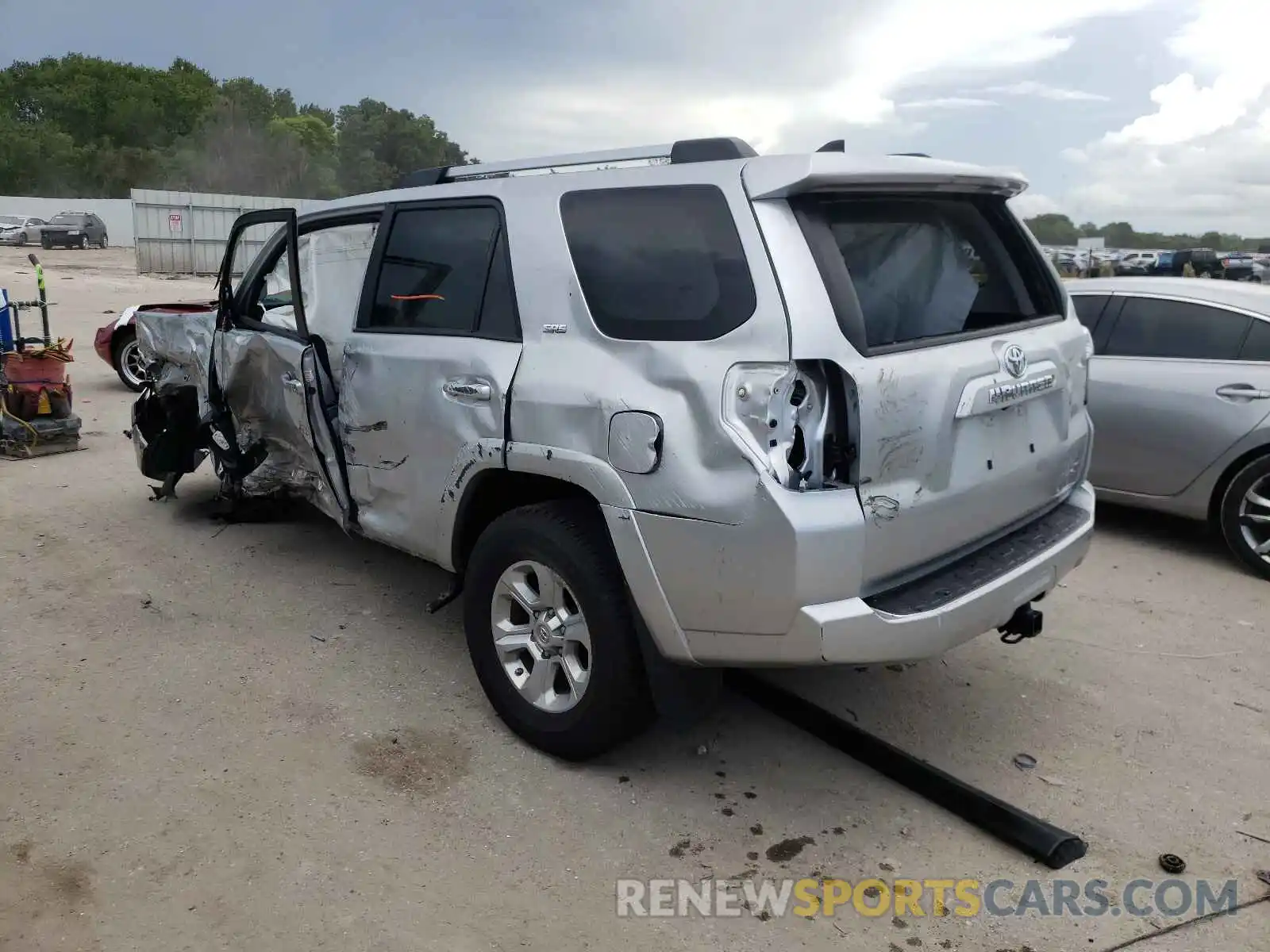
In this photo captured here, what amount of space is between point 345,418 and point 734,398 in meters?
2.19

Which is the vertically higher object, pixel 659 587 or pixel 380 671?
pixel 659 587

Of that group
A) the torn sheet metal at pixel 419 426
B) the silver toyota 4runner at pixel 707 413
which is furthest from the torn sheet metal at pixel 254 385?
the silver toyota 4runner at pixel 707 413

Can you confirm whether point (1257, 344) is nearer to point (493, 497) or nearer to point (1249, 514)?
point (1249, 514)

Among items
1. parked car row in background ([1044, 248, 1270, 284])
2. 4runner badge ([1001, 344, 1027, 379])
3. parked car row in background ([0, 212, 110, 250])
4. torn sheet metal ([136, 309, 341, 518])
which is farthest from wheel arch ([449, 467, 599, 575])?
parked car row in background ([0, 212, 110, 250])

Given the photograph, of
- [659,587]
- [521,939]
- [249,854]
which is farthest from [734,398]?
[249,854]

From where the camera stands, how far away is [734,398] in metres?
2.76

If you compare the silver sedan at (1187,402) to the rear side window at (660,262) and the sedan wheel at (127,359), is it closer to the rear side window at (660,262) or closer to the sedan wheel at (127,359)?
the rear side window at (660,262)

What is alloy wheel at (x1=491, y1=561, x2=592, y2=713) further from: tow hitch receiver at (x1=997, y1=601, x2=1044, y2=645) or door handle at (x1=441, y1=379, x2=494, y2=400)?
tow hitch receiver at (x1=997, y1=601, x2=1044, y2=645)

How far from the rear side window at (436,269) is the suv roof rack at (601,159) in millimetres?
206

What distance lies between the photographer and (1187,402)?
18.3 ft

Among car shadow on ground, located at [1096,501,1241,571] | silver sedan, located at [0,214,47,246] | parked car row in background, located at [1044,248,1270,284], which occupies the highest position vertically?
parked car row in background, located at [1044,248,1270,284]

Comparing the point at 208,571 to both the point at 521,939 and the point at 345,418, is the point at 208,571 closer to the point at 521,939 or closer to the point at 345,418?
the point at 345,418

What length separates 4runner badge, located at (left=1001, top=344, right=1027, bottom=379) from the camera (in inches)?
126

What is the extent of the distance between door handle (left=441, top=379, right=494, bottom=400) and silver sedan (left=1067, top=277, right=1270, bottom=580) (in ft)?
13.2
